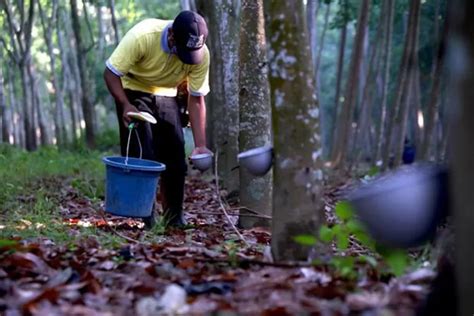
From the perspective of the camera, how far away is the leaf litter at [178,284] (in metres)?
2.66

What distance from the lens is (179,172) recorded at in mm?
6070

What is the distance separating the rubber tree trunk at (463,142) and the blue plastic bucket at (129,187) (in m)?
3.26

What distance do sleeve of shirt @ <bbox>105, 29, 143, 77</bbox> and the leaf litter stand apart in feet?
5.27

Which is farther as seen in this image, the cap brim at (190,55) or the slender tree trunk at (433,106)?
the slender tree trunk at (433,106)

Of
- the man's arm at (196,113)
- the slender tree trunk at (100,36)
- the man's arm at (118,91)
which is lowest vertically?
the man's arm at (196,113)

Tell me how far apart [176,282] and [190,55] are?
2.67 metres

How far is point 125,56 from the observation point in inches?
220

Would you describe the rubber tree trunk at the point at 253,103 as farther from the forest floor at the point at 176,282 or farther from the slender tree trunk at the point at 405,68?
the slender tree trunk at the point at 405,68

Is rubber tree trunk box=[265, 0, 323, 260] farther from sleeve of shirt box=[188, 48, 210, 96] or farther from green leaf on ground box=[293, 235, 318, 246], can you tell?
sleeve of shirt box=[188, 48, 210, 96]

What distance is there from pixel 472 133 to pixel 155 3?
89.3 ft

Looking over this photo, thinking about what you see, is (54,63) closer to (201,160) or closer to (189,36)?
(189,36)

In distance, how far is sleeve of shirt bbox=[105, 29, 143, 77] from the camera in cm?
557

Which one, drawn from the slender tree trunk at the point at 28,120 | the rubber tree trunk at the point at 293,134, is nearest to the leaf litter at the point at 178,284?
the rubber tree trunk at the point at 293,134

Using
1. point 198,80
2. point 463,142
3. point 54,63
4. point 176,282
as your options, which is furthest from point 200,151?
point 54,63
